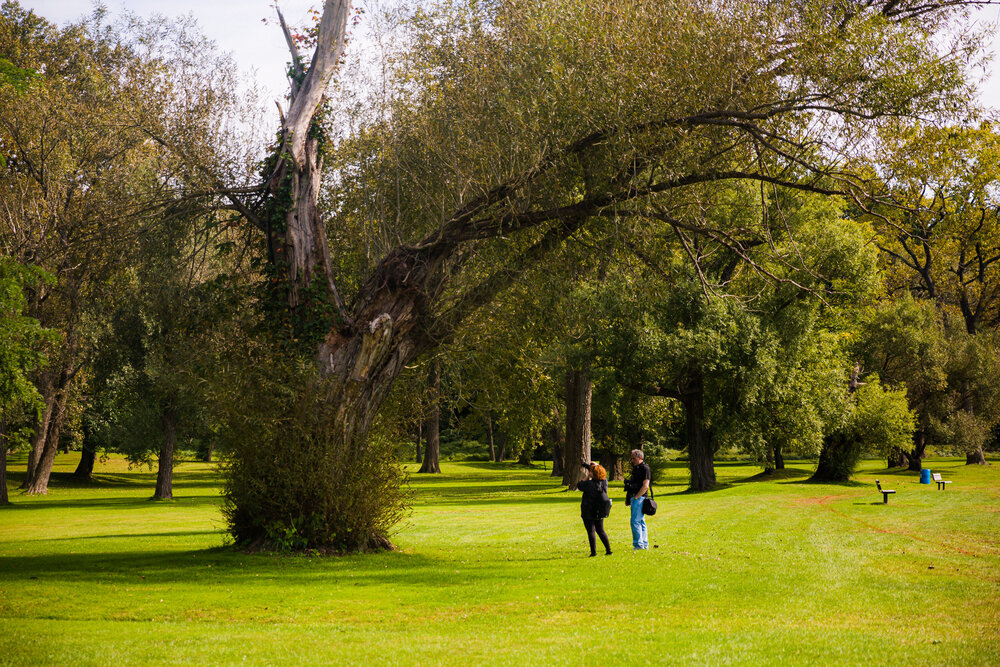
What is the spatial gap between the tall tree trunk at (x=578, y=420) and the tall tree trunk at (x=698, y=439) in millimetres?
4093

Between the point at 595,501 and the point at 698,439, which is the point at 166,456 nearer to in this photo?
the point at 698,439

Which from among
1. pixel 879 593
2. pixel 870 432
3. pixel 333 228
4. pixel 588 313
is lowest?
pixel 879 593

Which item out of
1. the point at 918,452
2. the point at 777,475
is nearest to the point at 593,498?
the point at 777,475

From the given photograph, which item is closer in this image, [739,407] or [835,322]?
[739,407]

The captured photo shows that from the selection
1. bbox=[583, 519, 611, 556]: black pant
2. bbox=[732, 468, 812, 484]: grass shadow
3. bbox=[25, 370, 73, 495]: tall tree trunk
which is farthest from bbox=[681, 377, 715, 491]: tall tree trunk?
bbox=[25, 370, 73, 495]: tall tree trunk

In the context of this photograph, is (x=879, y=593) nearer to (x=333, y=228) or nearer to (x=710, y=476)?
(x=333, y=228)

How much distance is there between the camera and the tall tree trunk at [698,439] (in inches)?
1468

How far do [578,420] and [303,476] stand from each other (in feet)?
75.8

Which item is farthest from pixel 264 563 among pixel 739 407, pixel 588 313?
pixel 739 407

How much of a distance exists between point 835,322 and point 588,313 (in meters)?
21.2

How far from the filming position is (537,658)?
8320 mm

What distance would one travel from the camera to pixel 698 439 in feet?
124

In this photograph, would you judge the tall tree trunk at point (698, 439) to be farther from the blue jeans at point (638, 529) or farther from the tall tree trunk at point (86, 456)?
the tall tree trunk at point (86, 456)

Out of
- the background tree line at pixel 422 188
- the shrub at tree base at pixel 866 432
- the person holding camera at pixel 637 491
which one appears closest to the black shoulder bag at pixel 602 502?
the person holding camera at pixel 637 491
